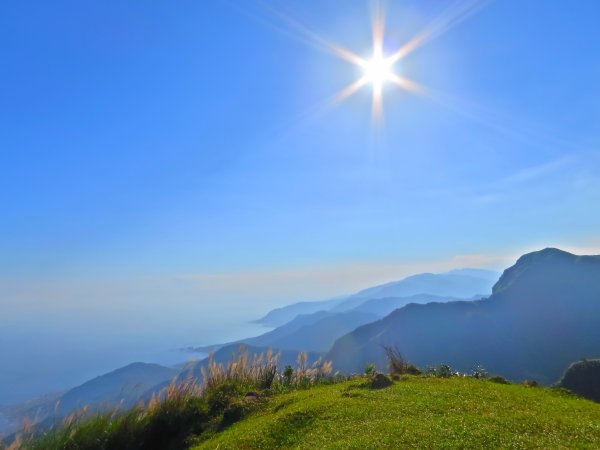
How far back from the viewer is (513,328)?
Result: 121m

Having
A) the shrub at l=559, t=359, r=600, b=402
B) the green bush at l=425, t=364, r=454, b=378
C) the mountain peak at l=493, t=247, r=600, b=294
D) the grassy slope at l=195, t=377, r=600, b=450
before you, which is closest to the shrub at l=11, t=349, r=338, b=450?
the grassy slope at l=195, t=377, r=600, b=450

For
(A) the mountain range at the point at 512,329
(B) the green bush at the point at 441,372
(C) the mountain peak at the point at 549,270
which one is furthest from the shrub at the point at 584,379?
(C) the mountain peak at the point at 549,270

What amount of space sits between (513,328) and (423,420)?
133 meters

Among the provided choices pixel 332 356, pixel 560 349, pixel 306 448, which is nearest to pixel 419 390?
pixel 306 448

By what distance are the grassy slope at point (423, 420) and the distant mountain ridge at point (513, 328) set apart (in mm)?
91902

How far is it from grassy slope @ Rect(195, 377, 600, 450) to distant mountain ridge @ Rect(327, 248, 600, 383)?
91.9 m

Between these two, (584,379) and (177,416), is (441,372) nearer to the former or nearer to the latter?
(177,416)

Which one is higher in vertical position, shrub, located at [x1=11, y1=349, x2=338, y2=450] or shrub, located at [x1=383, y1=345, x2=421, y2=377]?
shrub, located at [x1=383, y1=345, x2=421, y2=377]

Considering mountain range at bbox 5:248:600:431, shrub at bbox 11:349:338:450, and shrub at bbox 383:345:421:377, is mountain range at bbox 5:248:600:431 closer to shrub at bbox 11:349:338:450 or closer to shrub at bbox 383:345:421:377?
shrub at bbox 383:345:421:377

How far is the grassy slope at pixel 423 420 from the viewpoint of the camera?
7.01m

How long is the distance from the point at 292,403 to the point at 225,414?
6.83 feet

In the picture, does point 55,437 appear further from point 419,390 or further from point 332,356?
point 332,356

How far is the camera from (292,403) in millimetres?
11031

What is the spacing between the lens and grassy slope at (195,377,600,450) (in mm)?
7012
